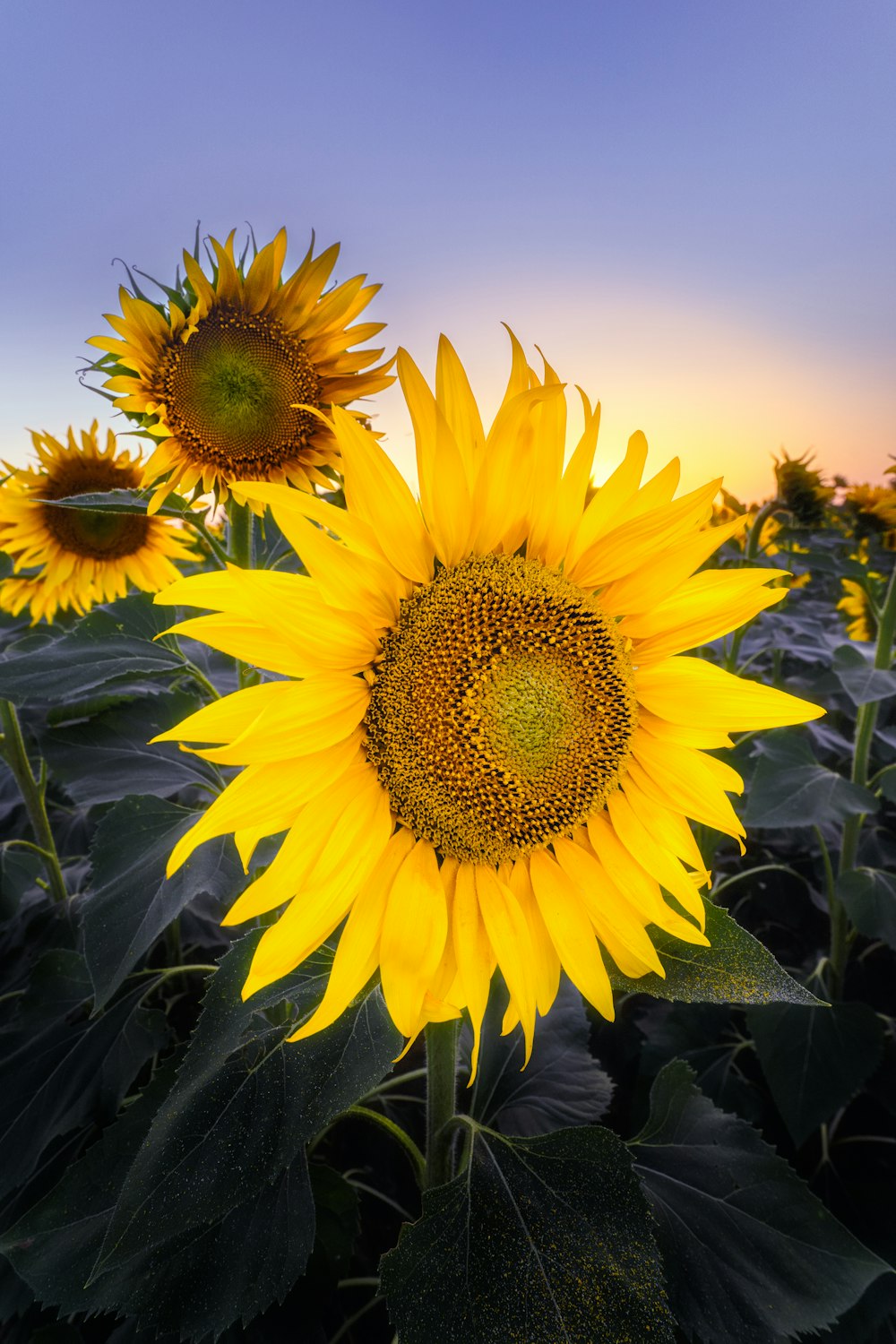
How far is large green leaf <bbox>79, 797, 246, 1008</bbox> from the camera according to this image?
3.82 ft

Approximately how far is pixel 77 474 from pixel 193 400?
167 cm

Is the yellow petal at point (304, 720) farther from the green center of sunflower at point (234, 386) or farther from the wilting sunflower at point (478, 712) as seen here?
the green center of sunflower at point (234, 386)

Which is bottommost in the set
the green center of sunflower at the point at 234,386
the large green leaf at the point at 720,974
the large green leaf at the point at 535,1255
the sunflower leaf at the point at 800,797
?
the large green leaf at the point at 535,1255

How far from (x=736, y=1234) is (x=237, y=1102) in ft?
2.89

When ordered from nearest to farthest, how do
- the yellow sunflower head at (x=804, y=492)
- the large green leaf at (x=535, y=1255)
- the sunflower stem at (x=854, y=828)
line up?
1. the large green leaf at (x=535, y=1255)
2. the sunflower stem at (x=854, y=828)
3. the yellow sunflower head at (x=804, y=492)

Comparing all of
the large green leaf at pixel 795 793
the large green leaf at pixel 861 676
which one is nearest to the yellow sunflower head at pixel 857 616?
the large green leaf at pixel 861 676

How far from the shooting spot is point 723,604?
3.39 feet

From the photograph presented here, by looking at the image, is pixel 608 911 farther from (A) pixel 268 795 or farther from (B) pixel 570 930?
(A) pixel 268 795

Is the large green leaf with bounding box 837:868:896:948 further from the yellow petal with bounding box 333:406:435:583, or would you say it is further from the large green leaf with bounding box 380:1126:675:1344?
the yellow petal with bounding box 333:406:435:583

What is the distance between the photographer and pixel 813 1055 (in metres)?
2.11

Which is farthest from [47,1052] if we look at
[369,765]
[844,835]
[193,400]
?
[844,835]

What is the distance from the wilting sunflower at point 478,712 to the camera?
0.88 m

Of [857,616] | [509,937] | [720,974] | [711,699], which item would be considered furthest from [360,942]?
[857,616]

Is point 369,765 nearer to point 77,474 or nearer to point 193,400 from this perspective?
point 193,400
